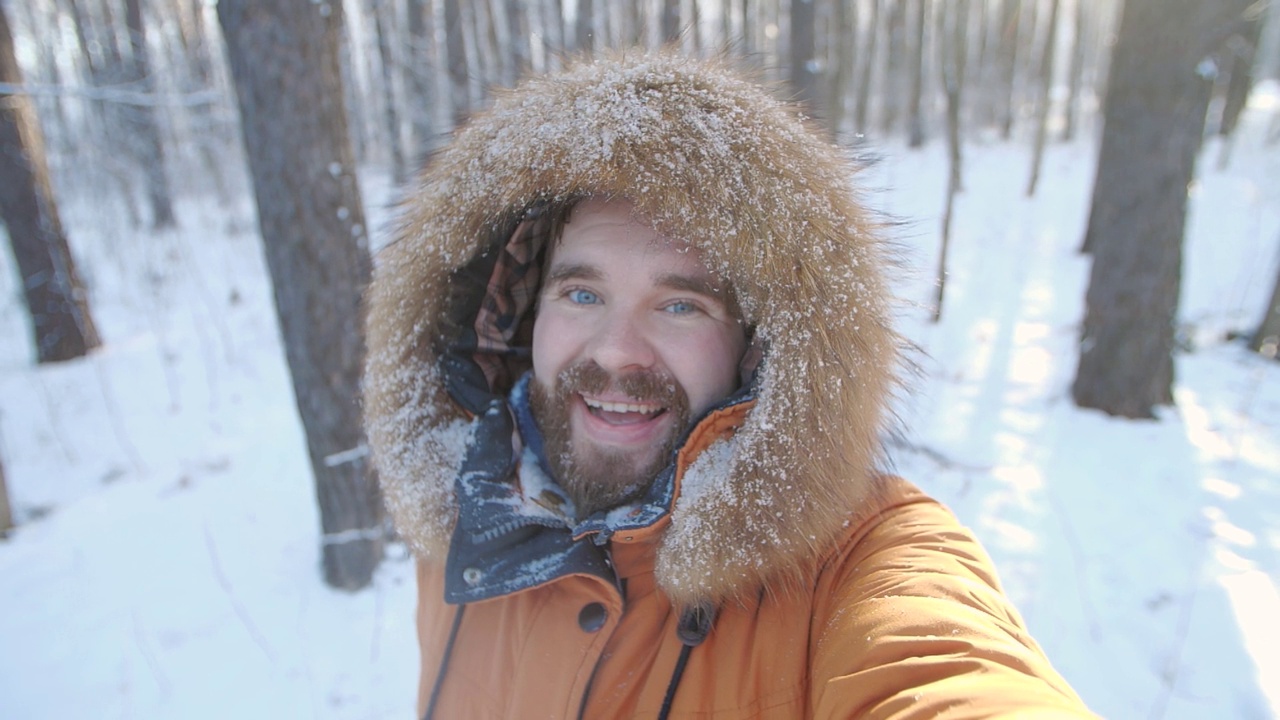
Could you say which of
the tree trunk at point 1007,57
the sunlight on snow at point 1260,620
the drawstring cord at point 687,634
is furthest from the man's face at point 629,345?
the tree trunk at point 1007,57

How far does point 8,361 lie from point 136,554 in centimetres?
550

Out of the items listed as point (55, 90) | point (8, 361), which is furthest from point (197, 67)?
point (8, 361)

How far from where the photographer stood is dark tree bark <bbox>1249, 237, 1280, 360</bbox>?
5.10 meters

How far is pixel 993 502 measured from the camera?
3379mm

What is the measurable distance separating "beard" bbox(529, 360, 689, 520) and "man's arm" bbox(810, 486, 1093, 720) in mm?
448

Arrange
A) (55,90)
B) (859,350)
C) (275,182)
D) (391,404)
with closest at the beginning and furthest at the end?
(859,350) → (391,404) → (275,182) → (55,90)

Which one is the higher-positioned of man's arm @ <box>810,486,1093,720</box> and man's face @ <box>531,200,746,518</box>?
man's face @ <box>531,200,746,518</box>

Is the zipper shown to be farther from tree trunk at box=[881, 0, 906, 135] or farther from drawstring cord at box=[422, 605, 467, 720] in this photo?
tree trunk at box=[881, 0, 906, 135]

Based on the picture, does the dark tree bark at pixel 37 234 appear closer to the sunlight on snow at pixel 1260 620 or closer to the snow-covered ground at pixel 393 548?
the snow-covered ground at pixel 393 548

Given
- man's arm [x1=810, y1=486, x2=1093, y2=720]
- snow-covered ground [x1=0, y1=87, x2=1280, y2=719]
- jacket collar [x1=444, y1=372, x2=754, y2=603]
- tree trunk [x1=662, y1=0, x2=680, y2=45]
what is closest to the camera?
man's arm [x1=810, y1=486, x2=1093, y2=720]

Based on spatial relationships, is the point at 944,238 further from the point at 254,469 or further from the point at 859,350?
the point at 254,469

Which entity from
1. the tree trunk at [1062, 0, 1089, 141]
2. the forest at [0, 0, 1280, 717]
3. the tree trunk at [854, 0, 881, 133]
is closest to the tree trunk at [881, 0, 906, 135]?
the tree trunk at [854, 0, 881, 133]

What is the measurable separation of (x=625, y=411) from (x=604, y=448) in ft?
0.34

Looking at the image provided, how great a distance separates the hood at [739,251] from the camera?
1160mm
